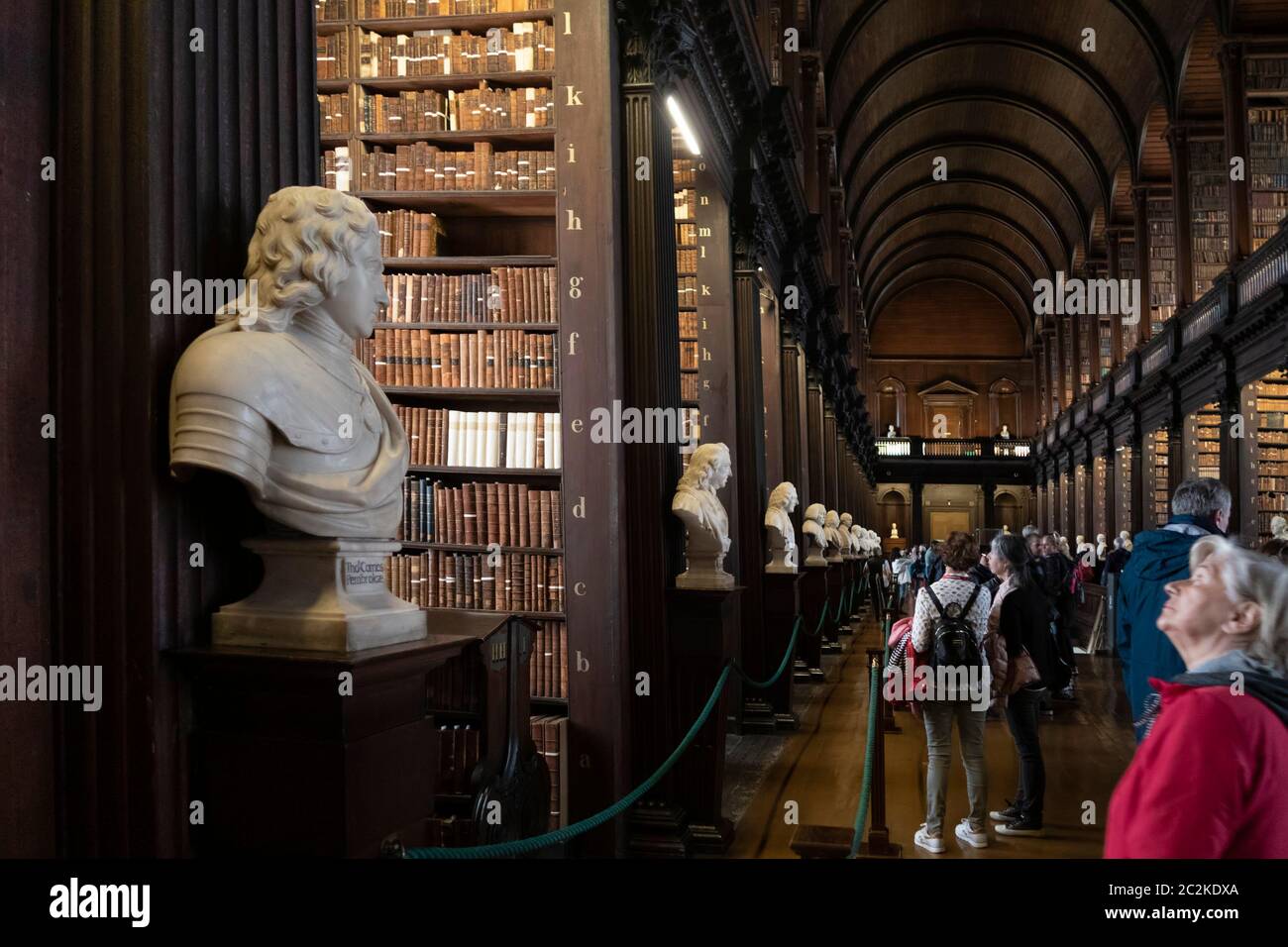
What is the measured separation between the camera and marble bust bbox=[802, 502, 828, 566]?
32.5ft

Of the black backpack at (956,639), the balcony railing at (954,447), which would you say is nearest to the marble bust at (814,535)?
the black backpack at (956,639)

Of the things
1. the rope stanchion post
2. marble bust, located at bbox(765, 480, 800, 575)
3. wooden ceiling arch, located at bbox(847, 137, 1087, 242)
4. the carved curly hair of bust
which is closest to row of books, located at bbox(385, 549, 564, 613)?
the rope stanchion post

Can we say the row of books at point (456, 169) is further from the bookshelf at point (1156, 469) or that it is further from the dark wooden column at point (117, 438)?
the bookshelf at point (1156, 469)

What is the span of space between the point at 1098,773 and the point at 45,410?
597 centimetres

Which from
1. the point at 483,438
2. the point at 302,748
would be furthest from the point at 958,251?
the point at 302,748

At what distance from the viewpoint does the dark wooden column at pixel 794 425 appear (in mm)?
9531

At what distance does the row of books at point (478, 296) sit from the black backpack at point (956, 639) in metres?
2.05

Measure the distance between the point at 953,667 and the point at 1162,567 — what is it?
40.4 inches

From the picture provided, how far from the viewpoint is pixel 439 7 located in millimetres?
4211

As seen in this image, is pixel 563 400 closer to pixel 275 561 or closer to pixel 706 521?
pixel 706 521

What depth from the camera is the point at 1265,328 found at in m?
11.6

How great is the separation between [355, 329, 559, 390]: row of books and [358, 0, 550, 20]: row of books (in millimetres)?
1335

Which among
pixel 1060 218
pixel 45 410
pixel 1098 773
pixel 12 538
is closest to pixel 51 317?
pixel 45 410

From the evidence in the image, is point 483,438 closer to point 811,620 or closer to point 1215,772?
point 1215,772
